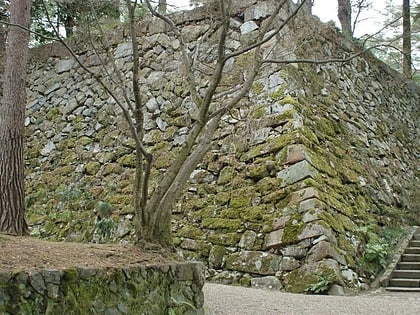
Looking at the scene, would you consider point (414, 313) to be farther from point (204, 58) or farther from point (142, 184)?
point (204, 58)

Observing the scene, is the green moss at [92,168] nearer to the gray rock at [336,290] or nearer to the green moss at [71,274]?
the gray rock at [336,290]

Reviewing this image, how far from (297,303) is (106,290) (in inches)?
88.5

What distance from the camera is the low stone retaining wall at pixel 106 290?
98.2 inches

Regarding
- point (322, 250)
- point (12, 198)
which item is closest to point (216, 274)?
point (322, 250)

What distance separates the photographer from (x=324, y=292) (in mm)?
5305

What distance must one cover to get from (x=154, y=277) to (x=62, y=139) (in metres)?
5.93

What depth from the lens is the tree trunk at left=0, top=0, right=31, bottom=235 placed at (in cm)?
524

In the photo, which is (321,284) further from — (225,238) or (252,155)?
(252,155)

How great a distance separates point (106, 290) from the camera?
119 inches

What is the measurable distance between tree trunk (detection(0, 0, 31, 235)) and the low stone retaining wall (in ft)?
7.85

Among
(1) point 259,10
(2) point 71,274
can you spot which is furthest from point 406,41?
(2) point 71,274

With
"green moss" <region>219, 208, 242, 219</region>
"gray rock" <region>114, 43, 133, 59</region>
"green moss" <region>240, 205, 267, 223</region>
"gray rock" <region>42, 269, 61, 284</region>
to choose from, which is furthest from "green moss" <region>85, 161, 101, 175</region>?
"gray rock" <region>42, 269, 61, 284</region>

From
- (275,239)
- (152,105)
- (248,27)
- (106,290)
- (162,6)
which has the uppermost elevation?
(248,27)

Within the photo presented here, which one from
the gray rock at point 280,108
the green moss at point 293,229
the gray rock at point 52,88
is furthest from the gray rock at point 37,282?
the gray rock at point 52,88
